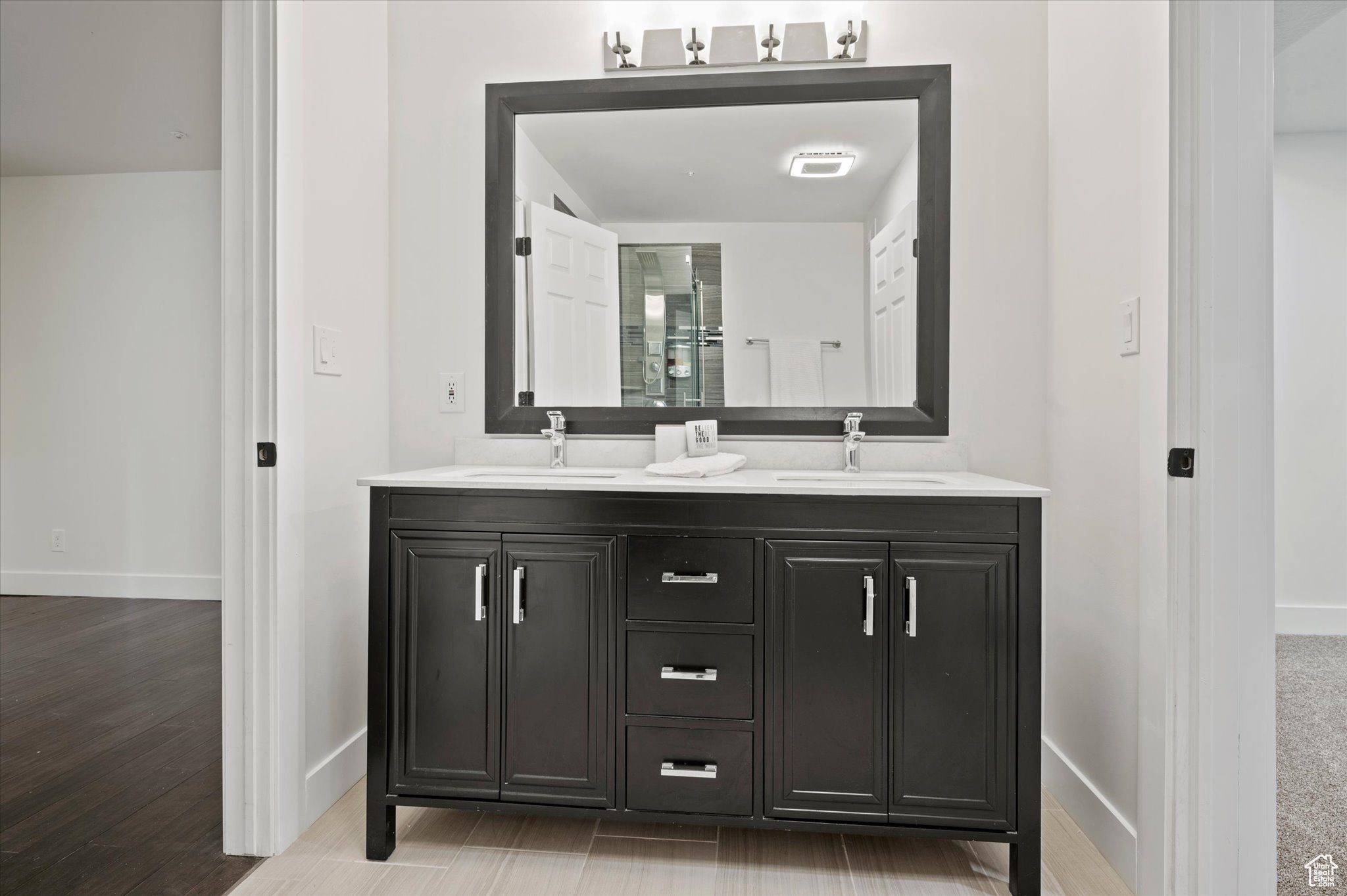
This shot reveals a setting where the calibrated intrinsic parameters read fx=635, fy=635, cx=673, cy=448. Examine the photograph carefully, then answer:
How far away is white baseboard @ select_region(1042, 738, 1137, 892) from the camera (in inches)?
55.3

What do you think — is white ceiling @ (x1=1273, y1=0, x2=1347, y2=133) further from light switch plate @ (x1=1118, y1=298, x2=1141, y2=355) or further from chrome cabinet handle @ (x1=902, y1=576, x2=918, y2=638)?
chrome cabinet handle @ (x1=902, y1=576, x2=918, y2=638)

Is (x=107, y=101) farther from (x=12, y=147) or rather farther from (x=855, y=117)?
(x=855, y=117)

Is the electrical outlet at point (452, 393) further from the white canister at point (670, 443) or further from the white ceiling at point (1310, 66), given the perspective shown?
the white ceiling at point (1310, 66)

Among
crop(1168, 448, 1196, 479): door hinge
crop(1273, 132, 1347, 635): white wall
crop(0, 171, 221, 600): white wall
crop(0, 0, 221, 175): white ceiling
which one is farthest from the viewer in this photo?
crop(0, 171, 221, 600): white wall

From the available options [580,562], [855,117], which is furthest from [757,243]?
[580,562]

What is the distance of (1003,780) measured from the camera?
136 cm

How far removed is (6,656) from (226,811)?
7.40 feet

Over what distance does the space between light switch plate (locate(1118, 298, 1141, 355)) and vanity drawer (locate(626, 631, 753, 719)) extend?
1071mm

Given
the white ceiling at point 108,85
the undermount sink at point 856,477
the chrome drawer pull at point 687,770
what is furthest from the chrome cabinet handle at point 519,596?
the white ceiling at point 108,85

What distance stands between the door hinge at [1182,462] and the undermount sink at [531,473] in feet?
3.86

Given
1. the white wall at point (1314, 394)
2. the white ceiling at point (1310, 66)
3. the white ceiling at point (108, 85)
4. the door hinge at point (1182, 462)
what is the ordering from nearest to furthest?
the door hinge at point (1182, 462) < the white ceiling at point (1310, 66) < the white ceiling at point (108, 85) < the white wall at point (1314, 394)

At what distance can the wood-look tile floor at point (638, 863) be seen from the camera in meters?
1.39

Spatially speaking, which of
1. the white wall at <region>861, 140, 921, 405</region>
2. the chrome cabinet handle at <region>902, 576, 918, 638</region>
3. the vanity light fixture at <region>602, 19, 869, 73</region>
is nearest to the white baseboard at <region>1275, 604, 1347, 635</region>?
the white wall at <region>861, 140, 921, 405</region>

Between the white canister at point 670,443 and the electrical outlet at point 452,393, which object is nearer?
the white canister at point 670,443
